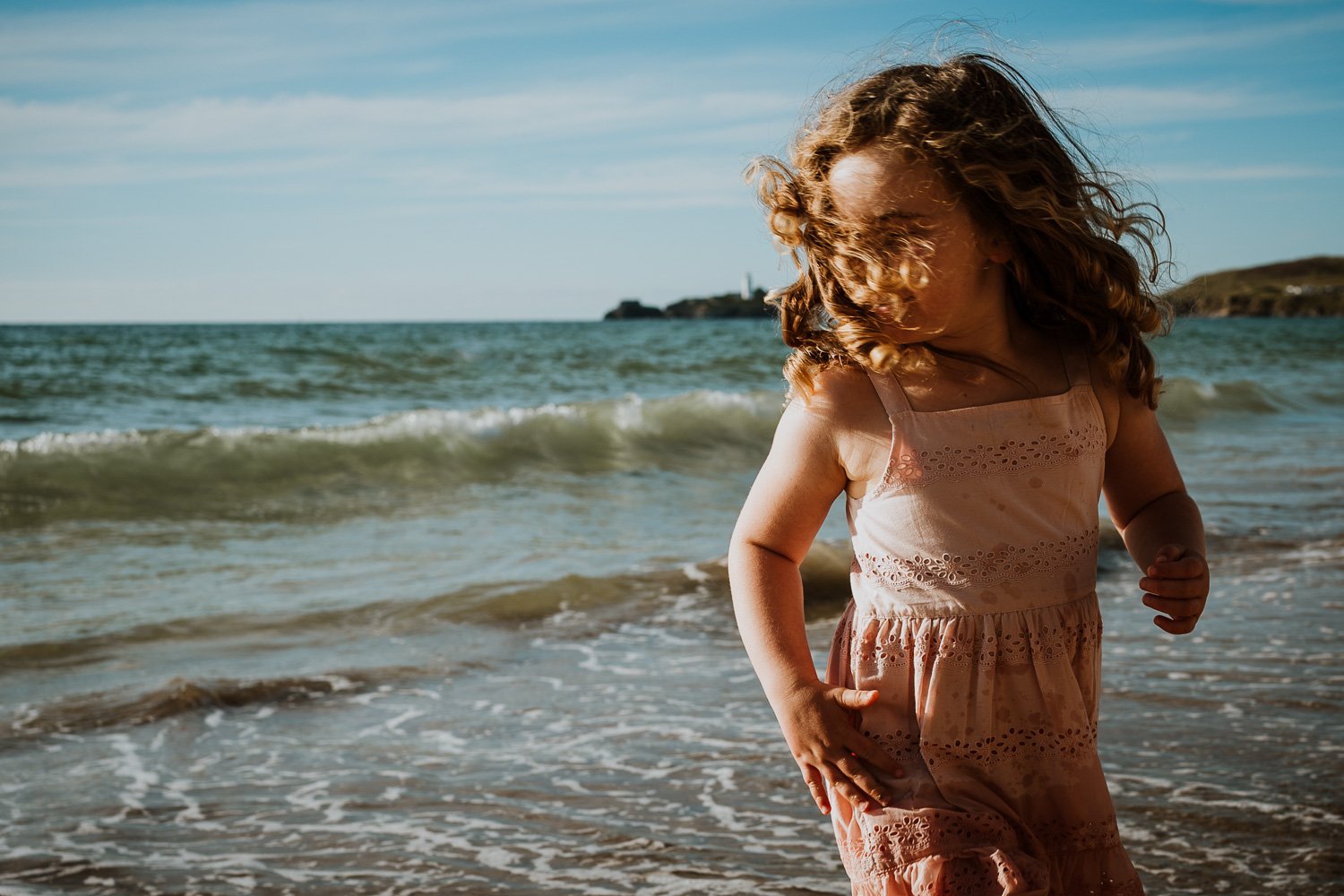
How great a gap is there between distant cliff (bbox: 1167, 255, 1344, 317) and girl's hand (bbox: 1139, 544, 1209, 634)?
76.0 meters

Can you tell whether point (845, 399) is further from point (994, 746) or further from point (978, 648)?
point (994, 746)

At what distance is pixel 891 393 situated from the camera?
1.71m

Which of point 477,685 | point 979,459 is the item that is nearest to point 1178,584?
point 979,459

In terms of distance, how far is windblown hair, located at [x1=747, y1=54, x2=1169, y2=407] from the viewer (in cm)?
167

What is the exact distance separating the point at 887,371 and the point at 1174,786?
234cm

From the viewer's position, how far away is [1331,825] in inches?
125

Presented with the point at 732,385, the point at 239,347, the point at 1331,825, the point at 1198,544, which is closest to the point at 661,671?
the point at 1331,825

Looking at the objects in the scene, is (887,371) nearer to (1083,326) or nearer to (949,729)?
(1083,326)

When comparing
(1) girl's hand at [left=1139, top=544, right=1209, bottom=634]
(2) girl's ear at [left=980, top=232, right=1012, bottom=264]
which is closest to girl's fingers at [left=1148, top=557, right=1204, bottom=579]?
(1) girl's hand at [left=1139, top=544, right=1209, bottom=634]

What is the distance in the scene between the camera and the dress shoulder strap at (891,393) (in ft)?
5.57

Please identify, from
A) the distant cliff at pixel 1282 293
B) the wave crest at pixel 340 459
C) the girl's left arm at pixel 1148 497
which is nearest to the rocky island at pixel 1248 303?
the distant cliff at pixel 1282 293

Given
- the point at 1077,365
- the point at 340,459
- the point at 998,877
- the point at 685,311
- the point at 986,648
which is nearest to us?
the point at 998,877

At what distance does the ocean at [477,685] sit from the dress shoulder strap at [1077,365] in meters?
1.68

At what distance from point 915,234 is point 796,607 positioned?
0.54 meters
